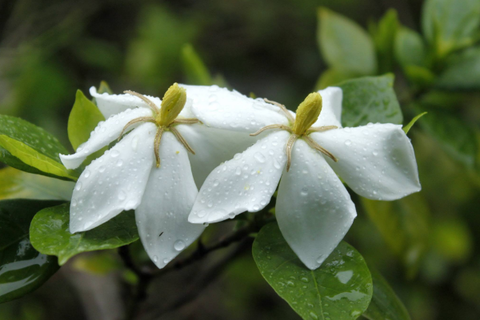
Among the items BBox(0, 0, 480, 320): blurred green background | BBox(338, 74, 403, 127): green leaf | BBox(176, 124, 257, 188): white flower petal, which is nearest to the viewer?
BBox(176, 124, 257, 188): white flower petal

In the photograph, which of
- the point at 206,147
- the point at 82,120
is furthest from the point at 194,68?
the point at 206,147

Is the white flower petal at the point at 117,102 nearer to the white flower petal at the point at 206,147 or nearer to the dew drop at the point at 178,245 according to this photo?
the white flower petal at the point at 206,147

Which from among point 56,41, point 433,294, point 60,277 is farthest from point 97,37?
point 433,294

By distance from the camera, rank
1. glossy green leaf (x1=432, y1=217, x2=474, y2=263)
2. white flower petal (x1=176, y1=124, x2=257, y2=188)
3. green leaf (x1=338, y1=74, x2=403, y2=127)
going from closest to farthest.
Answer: white flower petal (x1=176, y1=124, x2=257, y2=188) → green leaf (x1=338, y1=74, x2=403, y2=127) → glossy green leaf (x1=432, y1=217, x2=474, y2=263)

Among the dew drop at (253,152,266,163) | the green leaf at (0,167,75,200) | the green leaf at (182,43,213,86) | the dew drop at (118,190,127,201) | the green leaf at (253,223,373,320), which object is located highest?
the dew drop at (118,190,127,201)

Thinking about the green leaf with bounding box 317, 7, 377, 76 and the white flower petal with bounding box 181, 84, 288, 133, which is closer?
the white flower petal with bounding box 181, 84, 288, 133

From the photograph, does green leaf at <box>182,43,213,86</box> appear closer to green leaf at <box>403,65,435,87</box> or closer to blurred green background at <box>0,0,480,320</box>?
blurred green background at <box>0,0,480,320</box>

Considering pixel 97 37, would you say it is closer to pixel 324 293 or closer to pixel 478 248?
pixel 478 248

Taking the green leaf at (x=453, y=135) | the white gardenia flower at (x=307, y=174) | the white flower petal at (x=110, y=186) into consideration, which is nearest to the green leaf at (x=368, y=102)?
the white gardenia flower at (x=307, y=174)

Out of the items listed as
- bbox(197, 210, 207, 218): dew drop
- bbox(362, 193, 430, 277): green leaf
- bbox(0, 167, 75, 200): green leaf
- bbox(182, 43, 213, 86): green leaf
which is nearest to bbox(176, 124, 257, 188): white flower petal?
bbox(197, 210, 207, 218): dew drop
